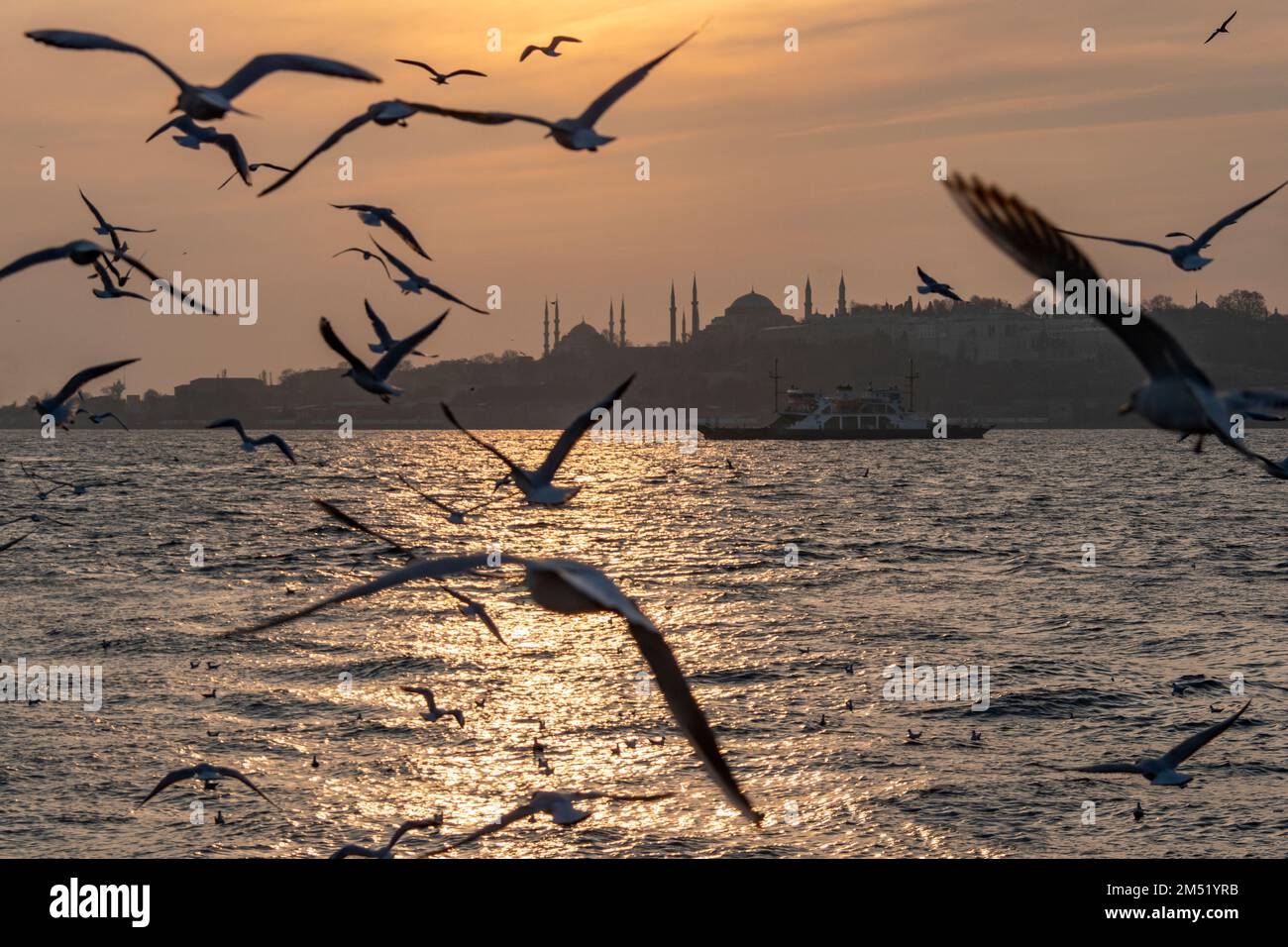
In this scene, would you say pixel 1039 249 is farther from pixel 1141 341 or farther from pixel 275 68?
pixel 275 68

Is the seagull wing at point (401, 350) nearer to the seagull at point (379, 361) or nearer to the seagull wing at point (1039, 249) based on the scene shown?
the seagull at point (379, 361)

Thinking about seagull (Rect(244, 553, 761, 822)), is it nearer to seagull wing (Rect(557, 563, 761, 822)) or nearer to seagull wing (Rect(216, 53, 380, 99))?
seagull wing (Rect(557, 563, 761, 822))

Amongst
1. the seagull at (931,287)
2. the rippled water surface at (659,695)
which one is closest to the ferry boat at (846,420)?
the rippled water surface at (659,695)

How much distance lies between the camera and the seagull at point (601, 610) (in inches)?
175

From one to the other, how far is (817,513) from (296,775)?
185ft

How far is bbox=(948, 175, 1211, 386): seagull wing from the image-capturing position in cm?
504

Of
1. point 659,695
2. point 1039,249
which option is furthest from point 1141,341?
point 659,695

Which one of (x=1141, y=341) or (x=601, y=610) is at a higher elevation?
(x=1141, y=341)

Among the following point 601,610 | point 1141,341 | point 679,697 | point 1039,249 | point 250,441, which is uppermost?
point 1039,249

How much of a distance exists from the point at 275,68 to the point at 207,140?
1.20m

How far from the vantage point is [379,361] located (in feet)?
28.1

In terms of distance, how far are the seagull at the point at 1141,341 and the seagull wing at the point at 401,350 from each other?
3.63 meters

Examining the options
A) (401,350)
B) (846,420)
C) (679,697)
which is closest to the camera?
(679,697)
